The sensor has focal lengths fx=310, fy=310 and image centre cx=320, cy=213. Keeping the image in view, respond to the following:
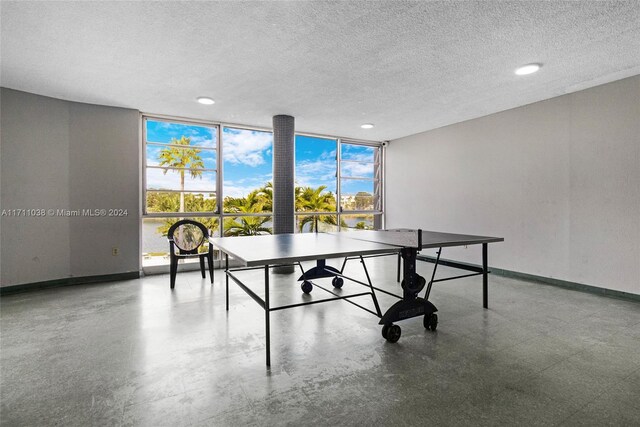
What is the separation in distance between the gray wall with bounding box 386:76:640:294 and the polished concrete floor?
0.86m

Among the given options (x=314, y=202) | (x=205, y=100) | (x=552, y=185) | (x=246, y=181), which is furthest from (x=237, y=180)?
(x=552, y=185)

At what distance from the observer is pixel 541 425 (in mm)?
1741

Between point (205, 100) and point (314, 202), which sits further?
point (314, 202)

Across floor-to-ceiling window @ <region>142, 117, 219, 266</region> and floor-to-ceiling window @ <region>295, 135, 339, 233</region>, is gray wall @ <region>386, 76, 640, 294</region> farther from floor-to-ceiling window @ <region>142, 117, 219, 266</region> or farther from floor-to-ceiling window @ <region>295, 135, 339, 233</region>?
floor-to-ceiling window @ <region>142, 117, 219, 266</region>

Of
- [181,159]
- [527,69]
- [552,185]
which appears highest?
[527,69]

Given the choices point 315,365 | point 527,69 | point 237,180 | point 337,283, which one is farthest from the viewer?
point 237,180

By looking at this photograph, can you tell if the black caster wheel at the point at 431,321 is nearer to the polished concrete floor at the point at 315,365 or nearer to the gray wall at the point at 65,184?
the polished concrete floor at the point at 315,365

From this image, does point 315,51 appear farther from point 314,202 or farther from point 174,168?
point 314,202

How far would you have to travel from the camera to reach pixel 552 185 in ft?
15.8

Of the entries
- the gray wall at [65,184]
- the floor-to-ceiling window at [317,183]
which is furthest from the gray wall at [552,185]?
the gray wall at [65,184]

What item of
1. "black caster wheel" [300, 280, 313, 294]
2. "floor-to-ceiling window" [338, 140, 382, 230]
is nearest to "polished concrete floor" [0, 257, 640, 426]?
"black caster wheel" [300, 280, 313, 294]

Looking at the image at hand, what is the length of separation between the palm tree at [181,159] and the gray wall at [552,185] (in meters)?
4.92

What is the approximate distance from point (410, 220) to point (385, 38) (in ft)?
16.6

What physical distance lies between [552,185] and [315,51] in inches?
164
